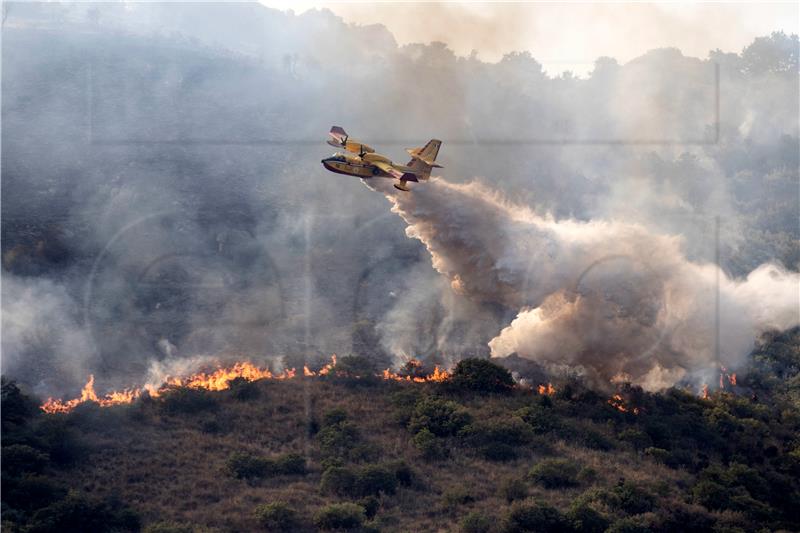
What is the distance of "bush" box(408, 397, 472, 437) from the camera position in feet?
168

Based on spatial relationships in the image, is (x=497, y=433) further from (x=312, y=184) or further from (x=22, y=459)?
(x=312, y=184)

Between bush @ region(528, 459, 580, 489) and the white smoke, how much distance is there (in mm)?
9603

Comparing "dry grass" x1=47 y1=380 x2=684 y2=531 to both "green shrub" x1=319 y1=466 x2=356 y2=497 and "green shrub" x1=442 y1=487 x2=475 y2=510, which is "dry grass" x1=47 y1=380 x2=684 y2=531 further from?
"green shrub" x1=319 y1=466 x2=356 y2=497

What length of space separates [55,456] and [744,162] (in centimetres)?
9354

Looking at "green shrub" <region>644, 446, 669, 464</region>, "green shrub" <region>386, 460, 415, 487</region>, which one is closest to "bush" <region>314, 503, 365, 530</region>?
"green shrub" <region>386, 460, 415, 487</region>

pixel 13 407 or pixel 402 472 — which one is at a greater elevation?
pixel 13 407

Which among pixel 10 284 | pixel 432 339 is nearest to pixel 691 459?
pixel 432 339

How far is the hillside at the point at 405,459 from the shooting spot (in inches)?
1633

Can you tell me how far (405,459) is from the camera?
48219 millimetres

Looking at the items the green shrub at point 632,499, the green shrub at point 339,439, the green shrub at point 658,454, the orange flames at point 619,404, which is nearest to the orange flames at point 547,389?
the orange flames at point 619,404

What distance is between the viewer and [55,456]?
45.9 m

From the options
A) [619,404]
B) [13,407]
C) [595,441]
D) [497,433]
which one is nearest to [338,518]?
[497,433]

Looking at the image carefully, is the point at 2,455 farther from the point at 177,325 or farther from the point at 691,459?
the point at 691,459

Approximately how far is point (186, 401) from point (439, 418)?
14646 millimetres
